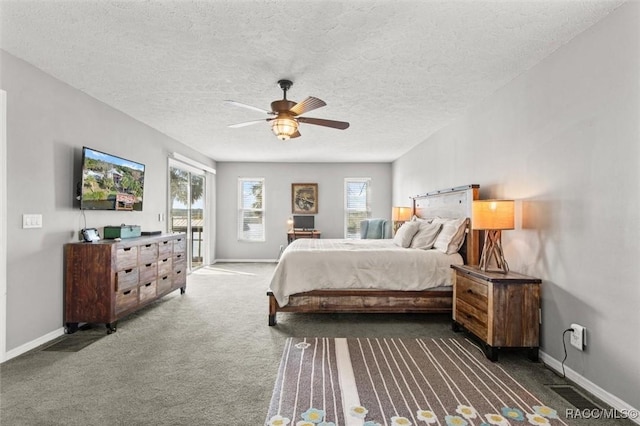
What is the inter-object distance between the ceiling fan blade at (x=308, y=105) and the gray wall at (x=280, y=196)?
4.69m

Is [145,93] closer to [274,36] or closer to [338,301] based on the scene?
[274,36]

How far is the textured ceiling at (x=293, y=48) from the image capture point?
195 centimetres

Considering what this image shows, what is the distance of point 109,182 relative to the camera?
3.54 m

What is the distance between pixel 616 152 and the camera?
1.90 meters

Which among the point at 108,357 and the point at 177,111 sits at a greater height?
the point at 177,111

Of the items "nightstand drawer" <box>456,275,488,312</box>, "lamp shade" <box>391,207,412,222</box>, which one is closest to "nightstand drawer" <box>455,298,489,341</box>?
"nightstand drawer" <box>456,275,488,312</box>

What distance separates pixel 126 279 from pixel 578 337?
3.93 meters

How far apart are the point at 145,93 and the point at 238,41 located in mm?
1609

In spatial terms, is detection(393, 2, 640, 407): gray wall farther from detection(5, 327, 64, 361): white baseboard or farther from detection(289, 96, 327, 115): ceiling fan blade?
detection(5, 327, 64, 361): white baseboard

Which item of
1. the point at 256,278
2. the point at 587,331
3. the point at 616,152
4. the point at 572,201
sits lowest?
the point at 256,278

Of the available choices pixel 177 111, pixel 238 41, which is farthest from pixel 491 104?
pixel 177 111

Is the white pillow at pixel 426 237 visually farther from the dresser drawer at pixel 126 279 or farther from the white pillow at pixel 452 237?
the dresser drawer at pixel 126 279

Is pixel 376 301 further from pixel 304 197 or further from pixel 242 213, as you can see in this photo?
pixel 242 213

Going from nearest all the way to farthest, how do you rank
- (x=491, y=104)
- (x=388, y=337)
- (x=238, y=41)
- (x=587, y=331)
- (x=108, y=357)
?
1. (x=587, y=331)
2. (x=238, y=41)
3. (x=108, y=357)
4. (x=388, y=337)
5. (x=491, y=104)
